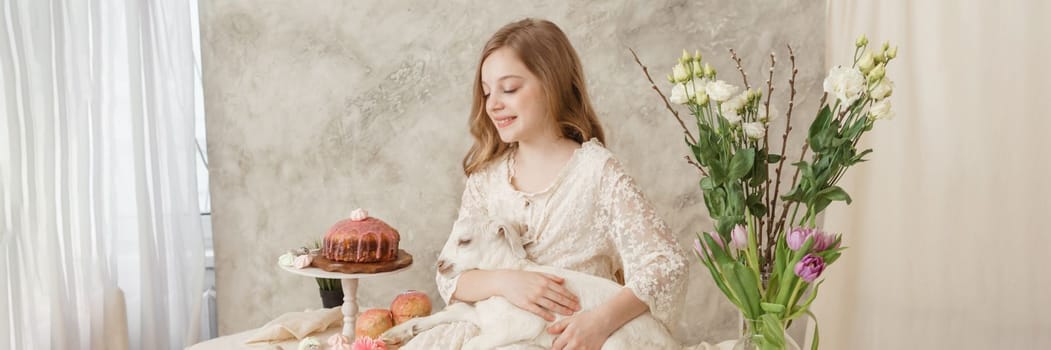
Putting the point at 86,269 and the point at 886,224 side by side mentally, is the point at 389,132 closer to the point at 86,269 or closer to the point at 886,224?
the point at 86,269

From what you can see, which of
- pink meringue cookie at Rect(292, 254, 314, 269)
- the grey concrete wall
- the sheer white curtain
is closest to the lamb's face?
pink meringue cookie at Rect(292, 254, 314, 269)

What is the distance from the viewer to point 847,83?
49.0 inches

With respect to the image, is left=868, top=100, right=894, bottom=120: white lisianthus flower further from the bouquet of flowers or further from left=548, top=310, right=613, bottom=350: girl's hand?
left=548, top=310, right=613, bottom=350: girl's hand

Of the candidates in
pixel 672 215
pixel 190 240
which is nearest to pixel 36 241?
pixel 190 240

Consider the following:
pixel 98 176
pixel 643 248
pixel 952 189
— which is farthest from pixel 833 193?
pixel 98 176

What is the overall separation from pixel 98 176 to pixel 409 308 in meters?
1.03

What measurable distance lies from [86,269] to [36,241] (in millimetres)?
232

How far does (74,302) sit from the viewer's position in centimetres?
224

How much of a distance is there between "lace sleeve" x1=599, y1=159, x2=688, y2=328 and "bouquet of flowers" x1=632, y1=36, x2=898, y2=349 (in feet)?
0.87

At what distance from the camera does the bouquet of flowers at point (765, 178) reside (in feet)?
4.15

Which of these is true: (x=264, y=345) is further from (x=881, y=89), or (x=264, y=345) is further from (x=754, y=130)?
(x=881, y=89)

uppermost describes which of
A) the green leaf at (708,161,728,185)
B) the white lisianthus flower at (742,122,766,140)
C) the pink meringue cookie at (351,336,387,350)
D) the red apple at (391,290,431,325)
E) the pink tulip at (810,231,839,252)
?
the white lisianthus flower at (742,122,766,140)

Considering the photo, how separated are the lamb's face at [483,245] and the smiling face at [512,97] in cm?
21

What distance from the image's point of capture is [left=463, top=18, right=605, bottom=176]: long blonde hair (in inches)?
71.7
